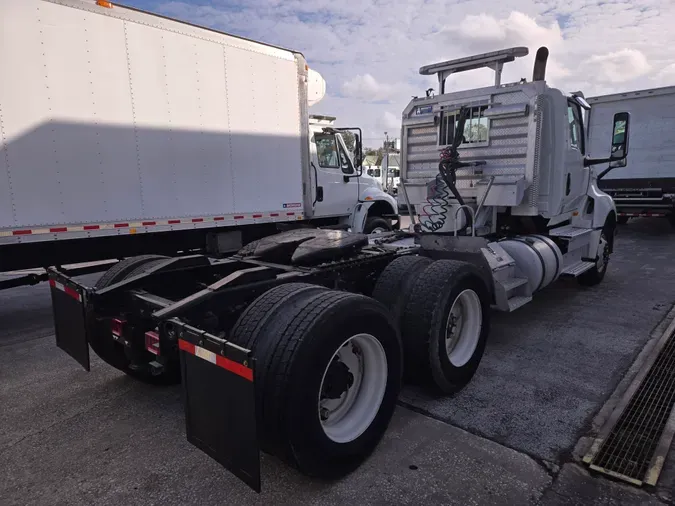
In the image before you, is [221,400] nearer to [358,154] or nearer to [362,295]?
[362,295]

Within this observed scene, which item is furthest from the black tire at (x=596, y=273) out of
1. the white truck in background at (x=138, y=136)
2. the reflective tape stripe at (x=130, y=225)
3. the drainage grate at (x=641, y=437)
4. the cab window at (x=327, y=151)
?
the reflective tape stripe at (x=130, y=225)

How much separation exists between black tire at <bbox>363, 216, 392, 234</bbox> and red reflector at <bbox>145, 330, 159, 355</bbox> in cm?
685

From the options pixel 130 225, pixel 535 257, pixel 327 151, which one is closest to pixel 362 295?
pixel 535 257

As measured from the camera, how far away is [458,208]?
5.75m

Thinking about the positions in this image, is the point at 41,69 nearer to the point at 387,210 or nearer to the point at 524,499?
the point at 524,499

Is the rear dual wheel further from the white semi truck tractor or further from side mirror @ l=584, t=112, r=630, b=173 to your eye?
side mirror @ l=584, t=112, r=630, b=173

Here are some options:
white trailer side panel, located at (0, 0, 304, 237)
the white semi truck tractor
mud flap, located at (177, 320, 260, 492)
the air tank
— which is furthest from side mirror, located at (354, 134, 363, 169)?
mud flap, located at (177, 320, 260, 492)

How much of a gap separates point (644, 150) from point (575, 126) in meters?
8.34

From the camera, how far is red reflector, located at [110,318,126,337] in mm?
3033

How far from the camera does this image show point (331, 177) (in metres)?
8.80

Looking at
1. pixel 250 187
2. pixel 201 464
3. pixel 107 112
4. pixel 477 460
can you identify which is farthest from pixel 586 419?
pixel 107 112

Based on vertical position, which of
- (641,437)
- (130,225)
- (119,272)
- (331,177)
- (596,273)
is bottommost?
(641,437)

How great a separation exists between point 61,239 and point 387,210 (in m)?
6.76

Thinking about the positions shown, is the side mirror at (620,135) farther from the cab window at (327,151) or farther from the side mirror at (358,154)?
the cab window at (327,151)
